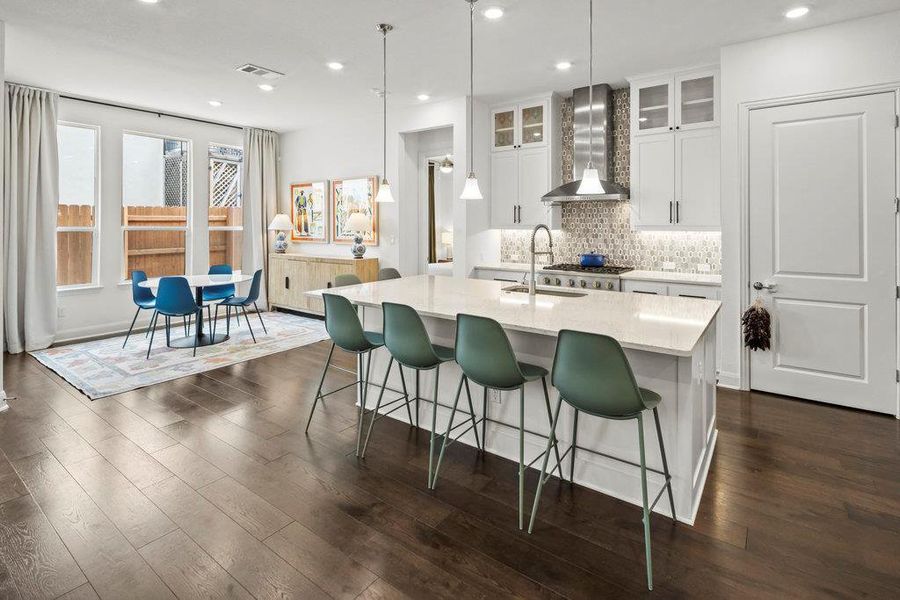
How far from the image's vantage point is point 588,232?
226 inches

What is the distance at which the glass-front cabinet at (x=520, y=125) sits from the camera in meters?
5.68

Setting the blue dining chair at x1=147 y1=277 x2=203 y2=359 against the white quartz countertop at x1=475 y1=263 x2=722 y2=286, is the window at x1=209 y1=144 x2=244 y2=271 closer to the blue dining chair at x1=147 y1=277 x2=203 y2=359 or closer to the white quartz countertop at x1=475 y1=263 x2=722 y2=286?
the blue dining chair at x1=147 y1=277 x2=203 y2=359

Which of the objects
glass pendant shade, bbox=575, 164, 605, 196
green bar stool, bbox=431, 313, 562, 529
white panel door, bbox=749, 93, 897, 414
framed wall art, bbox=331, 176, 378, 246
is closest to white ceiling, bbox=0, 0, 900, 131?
white panel door, bbox=749, 93, 897, 414

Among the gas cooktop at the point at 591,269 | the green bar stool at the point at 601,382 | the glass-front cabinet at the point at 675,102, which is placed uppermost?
the glass-front cabinet at the point at 675,102

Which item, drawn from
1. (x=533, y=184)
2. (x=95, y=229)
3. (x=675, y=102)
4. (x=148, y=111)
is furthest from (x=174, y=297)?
(x=675, y=102)

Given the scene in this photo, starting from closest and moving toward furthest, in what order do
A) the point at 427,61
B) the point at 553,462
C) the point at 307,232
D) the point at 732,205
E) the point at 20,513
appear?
the point at 20,513 → the point at 553,462 → the point at 732,205 → the point at 427,61 → the point at 307,232

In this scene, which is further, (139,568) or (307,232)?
(307,232)

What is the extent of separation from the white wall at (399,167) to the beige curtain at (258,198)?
0.29 m

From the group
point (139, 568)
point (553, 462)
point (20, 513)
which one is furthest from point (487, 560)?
point (20, 513)

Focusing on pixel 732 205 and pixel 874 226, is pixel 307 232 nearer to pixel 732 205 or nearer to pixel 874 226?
pixel 732 205

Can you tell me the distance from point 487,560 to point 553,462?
2.83 ft

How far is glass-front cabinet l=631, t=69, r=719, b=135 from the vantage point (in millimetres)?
4594

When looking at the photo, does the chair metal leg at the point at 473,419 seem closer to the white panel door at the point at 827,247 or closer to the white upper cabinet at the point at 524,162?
the white panel door at the point at 827,247

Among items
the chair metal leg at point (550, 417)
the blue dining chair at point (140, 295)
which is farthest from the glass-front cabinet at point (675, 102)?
the blue dining chair at point (140, 295)
